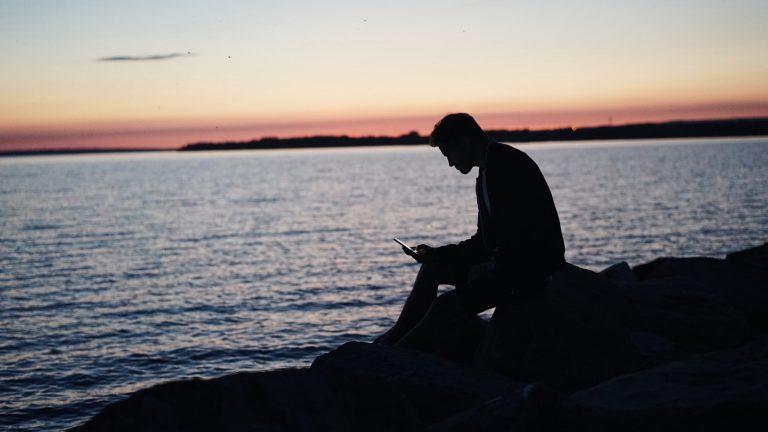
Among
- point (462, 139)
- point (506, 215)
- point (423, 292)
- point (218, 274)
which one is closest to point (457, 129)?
point (462, 139)

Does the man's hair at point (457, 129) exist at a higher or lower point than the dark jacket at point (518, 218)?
higher

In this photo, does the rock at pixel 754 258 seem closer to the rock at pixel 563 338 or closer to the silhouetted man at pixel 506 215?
A: the rock at pixel 563 338

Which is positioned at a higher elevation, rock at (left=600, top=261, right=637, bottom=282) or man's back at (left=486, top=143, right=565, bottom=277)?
man's back at (left=486, top=143, right=565, bottom=277)

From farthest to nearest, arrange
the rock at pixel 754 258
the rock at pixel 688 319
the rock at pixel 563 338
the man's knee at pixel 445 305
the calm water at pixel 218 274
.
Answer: the calm water at pixel 218 274, the rock at pixel 754 258, the rock at pixel 688 319, the man's knee at pixel 445 305, the rock at pixel 563 338

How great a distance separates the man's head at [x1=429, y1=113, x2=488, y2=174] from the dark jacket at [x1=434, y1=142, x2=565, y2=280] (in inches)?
4.5

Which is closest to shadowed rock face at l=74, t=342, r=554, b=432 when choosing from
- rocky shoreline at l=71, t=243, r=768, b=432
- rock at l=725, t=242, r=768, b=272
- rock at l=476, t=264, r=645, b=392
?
rocky shoreline at l=71, t=243, r=768, b=432

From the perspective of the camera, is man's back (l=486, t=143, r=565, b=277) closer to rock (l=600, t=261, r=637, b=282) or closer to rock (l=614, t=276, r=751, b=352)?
rock (l=614, t=276, r=751, b=352)

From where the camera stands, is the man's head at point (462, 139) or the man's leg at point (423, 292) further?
the man's leg at point (423, 292)

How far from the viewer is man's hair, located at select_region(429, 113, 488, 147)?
431 centimetres

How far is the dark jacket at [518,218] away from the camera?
4.14 meters

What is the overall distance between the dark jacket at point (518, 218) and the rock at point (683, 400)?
92cm

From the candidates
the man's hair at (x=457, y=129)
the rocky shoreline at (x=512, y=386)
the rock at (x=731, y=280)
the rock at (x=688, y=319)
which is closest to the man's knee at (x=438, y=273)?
the rocky shoreline at (x=512, y=386)

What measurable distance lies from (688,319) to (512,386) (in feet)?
11.7

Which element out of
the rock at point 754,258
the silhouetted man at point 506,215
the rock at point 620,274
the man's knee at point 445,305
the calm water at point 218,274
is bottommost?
the calm water at point 218,274
